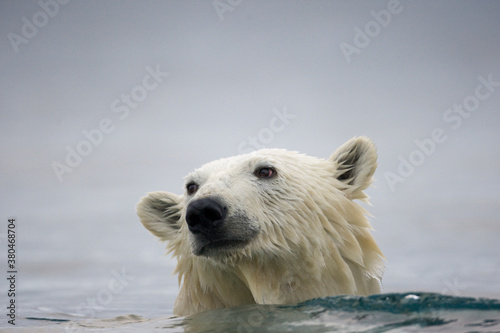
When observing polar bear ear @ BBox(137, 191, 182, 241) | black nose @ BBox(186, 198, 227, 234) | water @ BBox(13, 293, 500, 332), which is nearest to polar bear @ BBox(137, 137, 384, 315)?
black nose @ BBox(186, 198, 227, 234)

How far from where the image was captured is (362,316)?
18.6ft

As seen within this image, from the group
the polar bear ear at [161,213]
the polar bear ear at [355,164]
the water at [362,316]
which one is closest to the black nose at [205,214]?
the water at [362,316]

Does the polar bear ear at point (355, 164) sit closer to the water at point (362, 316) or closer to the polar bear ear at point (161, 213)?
the water at point (362, 316)

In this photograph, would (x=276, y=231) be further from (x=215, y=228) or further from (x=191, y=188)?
(x=191, y=188)

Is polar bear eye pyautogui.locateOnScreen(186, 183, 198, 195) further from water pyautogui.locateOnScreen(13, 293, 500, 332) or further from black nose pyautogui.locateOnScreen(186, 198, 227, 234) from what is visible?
water pyautogui.locateOnScreen(13, 293, 500, 332)

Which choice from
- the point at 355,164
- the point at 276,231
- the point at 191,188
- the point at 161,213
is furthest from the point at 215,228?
the point at 355,164

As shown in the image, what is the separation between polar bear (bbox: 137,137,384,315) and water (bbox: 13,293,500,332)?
434 millimetres

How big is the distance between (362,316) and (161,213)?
371 centimetres

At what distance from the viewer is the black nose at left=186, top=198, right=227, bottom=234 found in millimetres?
6273

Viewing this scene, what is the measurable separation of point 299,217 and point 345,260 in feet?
2.56

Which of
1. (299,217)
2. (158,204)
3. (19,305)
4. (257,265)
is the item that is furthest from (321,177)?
(19,305)

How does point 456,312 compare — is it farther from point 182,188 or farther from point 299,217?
point 182,188

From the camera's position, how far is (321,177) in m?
7.70

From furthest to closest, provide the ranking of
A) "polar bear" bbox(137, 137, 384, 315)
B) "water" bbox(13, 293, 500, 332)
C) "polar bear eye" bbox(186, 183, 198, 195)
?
1. "polar bear eye" bbox(186, 183, 198, 195)
2. "polar bear" bbox(137, 137, 384, 315)
3. "water" bbox(13, 293, 500, 332)
